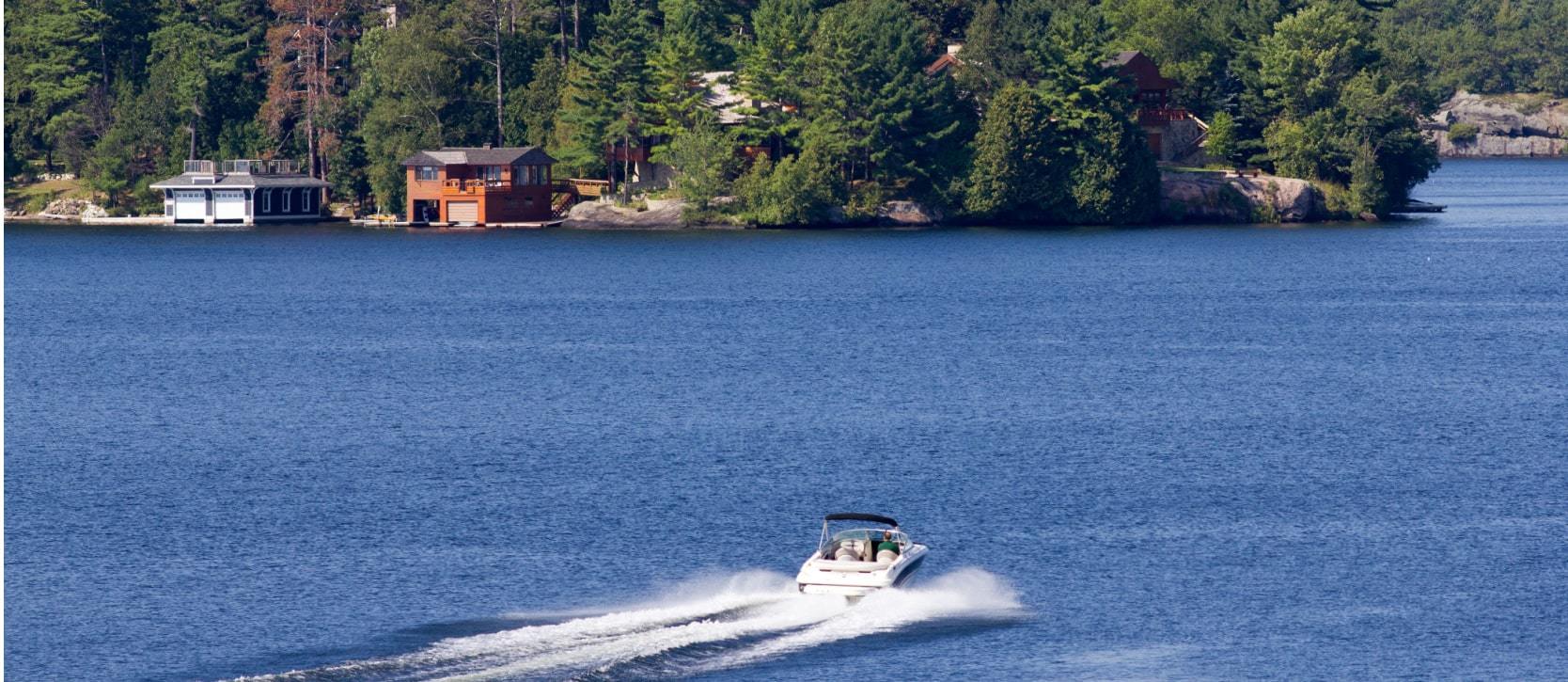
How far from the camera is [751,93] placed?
154000 mm

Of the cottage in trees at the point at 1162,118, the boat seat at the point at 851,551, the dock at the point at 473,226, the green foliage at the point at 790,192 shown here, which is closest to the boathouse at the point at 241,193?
the dock at the point at 473,226

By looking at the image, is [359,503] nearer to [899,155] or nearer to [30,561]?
[30,561]

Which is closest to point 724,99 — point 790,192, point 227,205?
point 790,192

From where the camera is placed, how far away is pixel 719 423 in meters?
66.2

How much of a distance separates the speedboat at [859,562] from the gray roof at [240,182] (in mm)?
126394

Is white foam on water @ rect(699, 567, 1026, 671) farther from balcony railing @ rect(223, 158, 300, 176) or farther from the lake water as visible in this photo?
balcony railing @ rect(223, 158, 300, 176)

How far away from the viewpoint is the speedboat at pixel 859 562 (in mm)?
42656

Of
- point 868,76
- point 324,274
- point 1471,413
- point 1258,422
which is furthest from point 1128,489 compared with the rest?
point 868,76

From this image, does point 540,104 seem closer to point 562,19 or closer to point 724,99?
point 562,19

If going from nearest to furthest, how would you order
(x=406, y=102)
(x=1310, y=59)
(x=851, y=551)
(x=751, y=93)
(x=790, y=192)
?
(x=851, y=551) < (x=790, y=192) < (x=1310, y=59) < (x=751, y=93) < (x=406, y=102)

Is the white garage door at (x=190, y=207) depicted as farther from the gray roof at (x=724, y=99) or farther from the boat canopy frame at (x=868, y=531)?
the boat canopy frame at (x=868, y=531)

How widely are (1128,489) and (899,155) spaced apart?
311 ft

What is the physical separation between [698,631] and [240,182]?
133 meters

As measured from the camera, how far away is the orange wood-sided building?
15438cm
